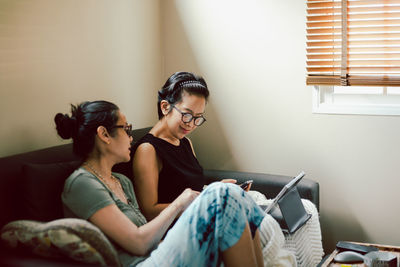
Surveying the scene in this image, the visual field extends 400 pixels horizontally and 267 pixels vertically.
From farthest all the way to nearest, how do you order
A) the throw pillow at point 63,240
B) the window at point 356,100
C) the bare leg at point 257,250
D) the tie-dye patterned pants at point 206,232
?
the window at point 356,100, the bare leg at point 257,250, the tie-dye patterned pants at point 206,232, the throw pillow at point 63,240

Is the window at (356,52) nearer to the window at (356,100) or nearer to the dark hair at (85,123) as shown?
the window at (356,100)

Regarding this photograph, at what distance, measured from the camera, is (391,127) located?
2656 mm

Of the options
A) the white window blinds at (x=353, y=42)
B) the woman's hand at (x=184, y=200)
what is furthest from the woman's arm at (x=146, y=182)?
the white window blinds at (x=353, y=42)

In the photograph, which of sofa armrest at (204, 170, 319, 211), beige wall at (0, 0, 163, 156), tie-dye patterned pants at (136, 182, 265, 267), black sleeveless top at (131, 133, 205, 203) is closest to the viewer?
tie-dye patterned pants at (136, 182, 265, 267)

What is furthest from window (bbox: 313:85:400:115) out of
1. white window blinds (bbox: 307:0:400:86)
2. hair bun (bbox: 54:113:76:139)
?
hair bun (bbox: 54:113:76:139)

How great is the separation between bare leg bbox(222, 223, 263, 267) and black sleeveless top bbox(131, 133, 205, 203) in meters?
0.65

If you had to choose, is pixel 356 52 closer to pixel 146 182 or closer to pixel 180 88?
pixel 180 88

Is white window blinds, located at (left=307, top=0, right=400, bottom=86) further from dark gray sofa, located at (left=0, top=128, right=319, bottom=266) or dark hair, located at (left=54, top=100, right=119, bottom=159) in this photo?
dark gray sofa, located at (left=0, top=128, right=319, bottom=266)

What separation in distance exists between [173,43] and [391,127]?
1.50 m

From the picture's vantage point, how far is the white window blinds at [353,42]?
2572 millimetres

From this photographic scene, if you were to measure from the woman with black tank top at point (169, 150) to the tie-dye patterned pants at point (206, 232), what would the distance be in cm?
53

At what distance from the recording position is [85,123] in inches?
66.0

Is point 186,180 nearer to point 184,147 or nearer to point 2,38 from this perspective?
point 184,147

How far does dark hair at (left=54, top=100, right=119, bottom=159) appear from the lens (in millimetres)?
1679
